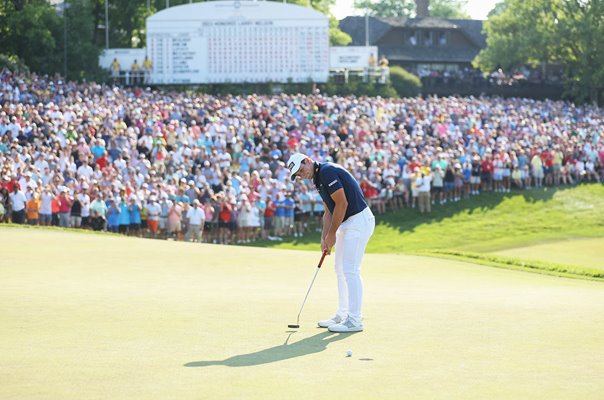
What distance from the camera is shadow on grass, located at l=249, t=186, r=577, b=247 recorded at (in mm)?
35438

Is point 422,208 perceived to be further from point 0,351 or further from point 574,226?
point 0,351

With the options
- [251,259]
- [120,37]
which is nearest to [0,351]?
[251,259]

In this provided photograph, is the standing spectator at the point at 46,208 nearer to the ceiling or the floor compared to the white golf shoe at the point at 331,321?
nearer to the ceiling

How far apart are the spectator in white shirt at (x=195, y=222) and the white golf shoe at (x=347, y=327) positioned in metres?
20.2

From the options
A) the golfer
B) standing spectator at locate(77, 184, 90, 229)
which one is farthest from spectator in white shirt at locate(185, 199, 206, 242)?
the golfer

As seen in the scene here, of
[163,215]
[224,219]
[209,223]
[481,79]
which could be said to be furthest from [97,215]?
[481,79]

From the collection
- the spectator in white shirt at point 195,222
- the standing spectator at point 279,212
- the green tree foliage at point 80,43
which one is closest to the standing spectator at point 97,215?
the spectator in white shirt at point 195,222

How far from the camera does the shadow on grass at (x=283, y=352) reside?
31.4ft

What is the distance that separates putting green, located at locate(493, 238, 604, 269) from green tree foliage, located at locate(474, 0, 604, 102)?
93.1 ft

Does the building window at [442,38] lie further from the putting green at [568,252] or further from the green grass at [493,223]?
the putting green at [568,252]

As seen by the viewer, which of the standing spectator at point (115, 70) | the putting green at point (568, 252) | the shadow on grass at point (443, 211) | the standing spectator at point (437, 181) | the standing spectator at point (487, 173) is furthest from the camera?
the standing spectator at point (115, 70)

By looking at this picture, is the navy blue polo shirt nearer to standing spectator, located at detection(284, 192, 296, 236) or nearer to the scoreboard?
standing spectator, located at detection(284, 192, 296, 236)

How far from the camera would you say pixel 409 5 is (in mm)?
134375

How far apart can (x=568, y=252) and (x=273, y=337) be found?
62.6 ft
